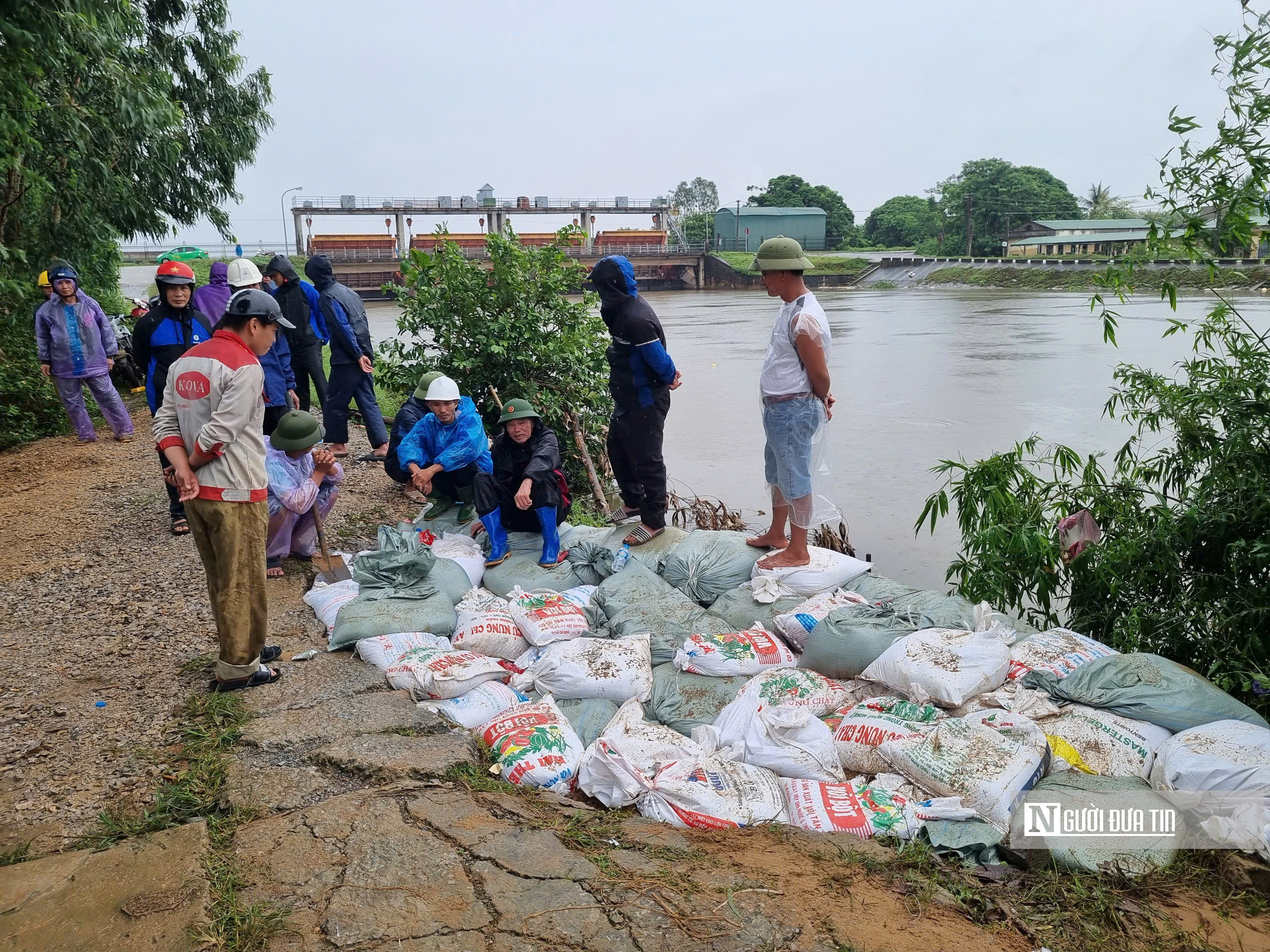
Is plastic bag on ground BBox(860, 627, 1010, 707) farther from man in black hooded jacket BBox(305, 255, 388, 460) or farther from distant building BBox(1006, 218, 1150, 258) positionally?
distant building BBox(1006, 218, 1150, 258)

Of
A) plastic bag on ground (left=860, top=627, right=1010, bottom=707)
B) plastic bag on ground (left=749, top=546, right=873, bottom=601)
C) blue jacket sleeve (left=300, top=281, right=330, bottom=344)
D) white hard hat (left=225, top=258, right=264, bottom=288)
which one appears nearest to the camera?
plastic bag on ground (left=860, top=627, right=1010, bottom=707)

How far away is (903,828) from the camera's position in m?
2.48

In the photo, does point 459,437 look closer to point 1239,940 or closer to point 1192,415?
point 1192,415

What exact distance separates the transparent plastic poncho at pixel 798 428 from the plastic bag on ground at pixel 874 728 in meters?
1.14

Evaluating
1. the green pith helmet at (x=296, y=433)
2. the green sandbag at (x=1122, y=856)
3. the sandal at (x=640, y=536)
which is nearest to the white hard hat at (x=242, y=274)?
the green pith helmet at (x=296, y=433)

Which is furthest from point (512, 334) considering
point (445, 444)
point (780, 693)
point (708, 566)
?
point (780, 693)

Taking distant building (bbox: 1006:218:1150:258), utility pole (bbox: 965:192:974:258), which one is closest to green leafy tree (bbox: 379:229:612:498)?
distant building (bbox: 1006:218:1150:258)

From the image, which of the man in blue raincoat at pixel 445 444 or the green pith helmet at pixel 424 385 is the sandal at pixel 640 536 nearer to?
the man in blue raincoat at pixel 445 444

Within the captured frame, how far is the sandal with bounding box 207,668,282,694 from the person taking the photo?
118 inches

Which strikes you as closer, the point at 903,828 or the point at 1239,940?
the point at 1239,940

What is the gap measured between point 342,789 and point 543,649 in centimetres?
116

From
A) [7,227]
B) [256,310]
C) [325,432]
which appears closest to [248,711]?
[256,310]

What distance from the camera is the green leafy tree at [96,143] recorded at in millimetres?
5180

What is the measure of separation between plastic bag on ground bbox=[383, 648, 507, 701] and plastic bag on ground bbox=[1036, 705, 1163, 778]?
1.90m
